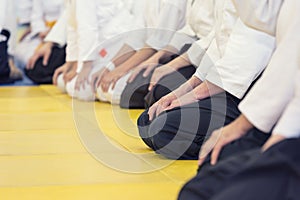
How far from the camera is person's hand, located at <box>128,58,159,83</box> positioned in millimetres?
3708

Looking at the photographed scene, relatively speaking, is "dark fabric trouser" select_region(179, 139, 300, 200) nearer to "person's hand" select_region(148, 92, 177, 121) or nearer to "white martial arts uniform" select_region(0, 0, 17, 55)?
"person's hand" select_region(148, 92, 177, 121)

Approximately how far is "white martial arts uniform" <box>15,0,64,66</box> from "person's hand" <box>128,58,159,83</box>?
2.17m

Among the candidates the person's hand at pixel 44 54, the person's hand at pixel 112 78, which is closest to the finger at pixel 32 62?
the person's hand at pixel 44 54

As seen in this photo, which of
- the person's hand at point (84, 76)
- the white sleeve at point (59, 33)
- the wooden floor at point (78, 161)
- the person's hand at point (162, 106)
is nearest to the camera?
the wooden floor at point (78, 161)

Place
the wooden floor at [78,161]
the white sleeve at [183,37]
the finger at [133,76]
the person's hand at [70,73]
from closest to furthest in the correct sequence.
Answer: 1. the wooden floor at [78,161]
2. the white sleeve at [183,37]
3. the finger at [133,76]
4. the person's hand at [70,73]

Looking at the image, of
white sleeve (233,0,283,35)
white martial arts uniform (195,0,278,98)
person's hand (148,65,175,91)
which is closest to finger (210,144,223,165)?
white sleeve (233,0,283,35)

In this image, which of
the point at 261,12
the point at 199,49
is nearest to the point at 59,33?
the point at 199,49

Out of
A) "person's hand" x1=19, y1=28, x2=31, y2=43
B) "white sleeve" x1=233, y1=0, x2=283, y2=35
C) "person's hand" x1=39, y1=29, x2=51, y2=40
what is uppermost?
"white sleeve" x1=233, y1=0, x2=283, y2=35

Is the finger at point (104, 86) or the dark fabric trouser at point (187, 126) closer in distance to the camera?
the dark fabric trouser at point (187, 126)

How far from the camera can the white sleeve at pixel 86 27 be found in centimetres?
426

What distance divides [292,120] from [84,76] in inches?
118

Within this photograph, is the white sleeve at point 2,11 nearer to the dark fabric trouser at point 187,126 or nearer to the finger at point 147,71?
the finger at point 147,71

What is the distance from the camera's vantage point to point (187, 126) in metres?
2.49

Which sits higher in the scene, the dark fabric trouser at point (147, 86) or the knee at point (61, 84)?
the dark fabric trouser at point (147, 86)
